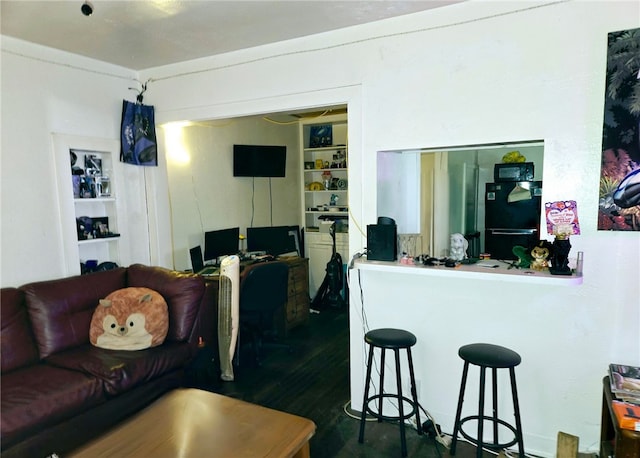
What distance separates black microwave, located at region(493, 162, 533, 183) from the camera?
2.28m

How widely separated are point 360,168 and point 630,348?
168 cm

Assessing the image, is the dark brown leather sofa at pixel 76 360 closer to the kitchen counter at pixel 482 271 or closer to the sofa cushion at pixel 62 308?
the sofa cushion at pixel 62 308

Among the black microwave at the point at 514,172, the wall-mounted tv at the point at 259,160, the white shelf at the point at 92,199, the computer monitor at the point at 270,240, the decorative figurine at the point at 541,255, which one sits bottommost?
the computer monitor at the point at 270,240

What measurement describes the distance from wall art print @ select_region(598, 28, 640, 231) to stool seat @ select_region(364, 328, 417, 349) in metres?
1.14

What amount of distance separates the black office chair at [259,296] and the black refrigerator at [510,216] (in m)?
1.73

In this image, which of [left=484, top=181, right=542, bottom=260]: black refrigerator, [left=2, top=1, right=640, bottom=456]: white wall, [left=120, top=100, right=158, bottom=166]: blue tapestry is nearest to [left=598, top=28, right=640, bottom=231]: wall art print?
[left=2, top=1, right=640, bottom=456]: white wall

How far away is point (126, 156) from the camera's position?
3.24 m

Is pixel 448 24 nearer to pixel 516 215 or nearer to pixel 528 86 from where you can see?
pixel 528 86

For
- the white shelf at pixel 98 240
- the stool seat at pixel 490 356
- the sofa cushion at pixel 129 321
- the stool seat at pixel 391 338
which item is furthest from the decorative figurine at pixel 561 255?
the white shelf at pixel 98 240

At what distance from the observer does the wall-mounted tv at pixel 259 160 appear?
14.9ft

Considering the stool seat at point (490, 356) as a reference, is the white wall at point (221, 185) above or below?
above

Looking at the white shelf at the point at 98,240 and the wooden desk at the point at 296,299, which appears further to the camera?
the wooden desk at the point at 296,299

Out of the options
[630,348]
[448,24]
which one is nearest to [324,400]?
[630,348]

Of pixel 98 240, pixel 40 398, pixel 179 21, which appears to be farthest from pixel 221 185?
pixel 40 398
